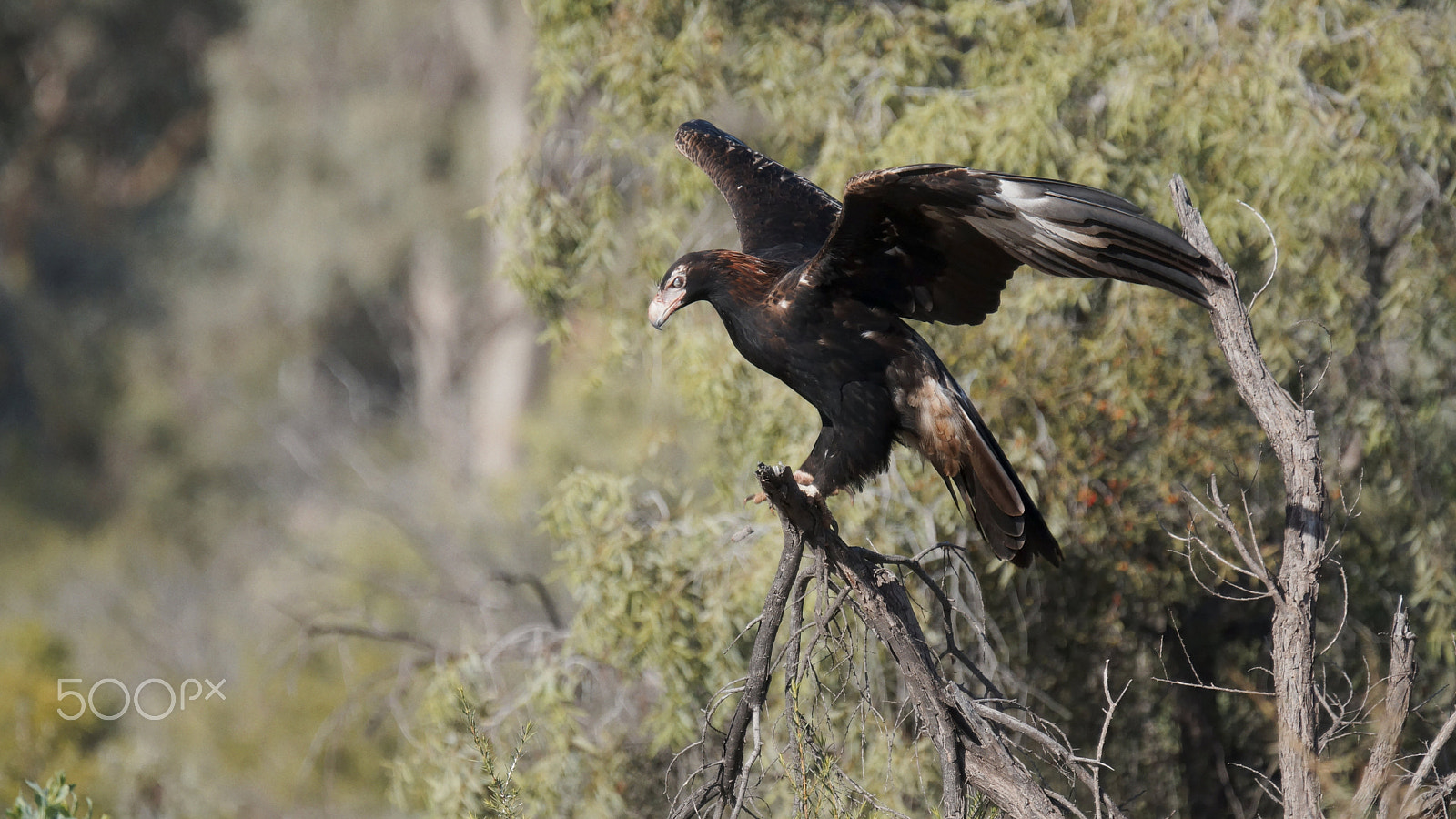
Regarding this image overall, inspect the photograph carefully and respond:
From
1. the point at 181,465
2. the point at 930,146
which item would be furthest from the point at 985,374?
the point at 181,465

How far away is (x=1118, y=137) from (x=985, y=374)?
104 cm

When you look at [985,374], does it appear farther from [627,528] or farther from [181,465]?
[181,465]

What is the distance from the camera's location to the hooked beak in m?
3.58

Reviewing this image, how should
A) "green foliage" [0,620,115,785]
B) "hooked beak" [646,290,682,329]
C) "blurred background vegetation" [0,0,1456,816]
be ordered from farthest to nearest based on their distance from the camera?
1. "green foliage" [0,620,115,785]
2. "blurred background vegetation" [0,0,1456,816]
3. "hooked beak" [646,290,682,329]

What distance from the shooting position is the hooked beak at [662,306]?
3.58 meters

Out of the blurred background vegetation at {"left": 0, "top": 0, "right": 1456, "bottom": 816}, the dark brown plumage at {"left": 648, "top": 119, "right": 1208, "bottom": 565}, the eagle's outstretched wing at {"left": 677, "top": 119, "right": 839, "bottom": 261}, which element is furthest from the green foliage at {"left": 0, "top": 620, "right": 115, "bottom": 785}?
the dark brown plumage at {"left": 648, "top": 119, "right": 1208, "bottom": 565}

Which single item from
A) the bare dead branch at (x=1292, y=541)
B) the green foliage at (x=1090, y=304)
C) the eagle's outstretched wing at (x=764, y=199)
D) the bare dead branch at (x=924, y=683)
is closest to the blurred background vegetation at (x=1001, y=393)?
the green foliage at (x=1090, y=304)

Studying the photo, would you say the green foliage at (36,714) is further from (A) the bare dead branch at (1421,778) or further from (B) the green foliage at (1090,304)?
(A) the bare dead branch at (1421,778)

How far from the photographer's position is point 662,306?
3.64 meters

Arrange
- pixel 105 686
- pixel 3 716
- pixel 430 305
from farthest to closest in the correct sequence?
pixel 430 305 < pixel 105 686 < pixel 3 716

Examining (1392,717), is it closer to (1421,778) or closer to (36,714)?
(1421,778)

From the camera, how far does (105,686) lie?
1166cm

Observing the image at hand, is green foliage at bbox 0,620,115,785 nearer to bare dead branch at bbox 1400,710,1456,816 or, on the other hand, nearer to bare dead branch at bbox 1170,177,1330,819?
bare dead branch at bbox 1170,177,1330,819

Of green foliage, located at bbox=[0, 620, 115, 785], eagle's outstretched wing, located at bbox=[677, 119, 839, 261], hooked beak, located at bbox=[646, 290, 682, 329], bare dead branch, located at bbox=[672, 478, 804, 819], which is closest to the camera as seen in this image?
bare dead branch, located at bbox=[672, 478, 804, 819]
